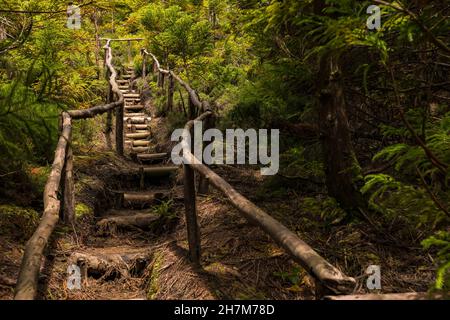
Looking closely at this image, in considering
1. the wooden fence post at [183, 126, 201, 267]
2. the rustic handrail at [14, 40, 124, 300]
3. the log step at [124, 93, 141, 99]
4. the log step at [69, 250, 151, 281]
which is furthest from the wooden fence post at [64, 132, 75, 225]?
the log step at [124, 93, 141, 99]

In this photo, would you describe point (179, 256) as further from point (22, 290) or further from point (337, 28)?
point (337, 28)

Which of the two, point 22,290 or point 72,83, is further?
point 72,83

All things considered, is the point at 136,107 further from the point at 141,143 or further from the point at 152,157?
the point at 152,157

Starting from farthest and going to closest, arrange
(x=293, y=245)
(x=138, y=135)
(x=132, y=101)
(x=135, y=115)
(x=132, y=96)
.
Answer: (x=132, y=96)
(x=132, y=101)
(x=135, y=115)
(x=138, y=135)
(x=293, y=245)

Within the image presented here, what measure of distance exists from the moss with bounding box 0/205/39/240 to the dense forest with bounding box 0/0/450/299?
0.05 feet

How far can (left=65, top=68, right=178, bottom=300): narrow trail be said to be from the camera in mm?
4215

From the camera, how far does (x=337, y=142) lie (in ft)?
14.8

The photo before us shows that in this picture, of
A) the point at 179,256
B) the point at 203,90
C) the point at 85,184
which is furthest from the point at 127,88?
the point at 179,256

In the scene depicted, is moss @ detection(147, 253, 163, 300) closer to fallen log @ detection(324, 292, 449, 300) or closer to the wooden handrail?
the wooden handrail

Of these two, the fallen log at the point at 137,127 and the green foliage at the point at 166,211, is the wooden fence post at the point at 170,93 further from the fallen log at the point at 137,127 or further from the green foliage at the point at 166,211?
the green foliage at the point at 166,211

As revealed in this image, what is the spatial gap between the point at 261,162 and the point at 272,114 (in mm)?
935

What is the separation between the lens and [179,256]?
14.2 ft

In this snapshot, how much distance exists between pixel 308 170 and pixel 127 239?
279 centimetres

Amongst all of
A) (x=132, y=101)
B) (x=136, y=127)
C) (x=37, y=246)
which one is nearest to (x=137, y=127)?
(x=136, y=127)
